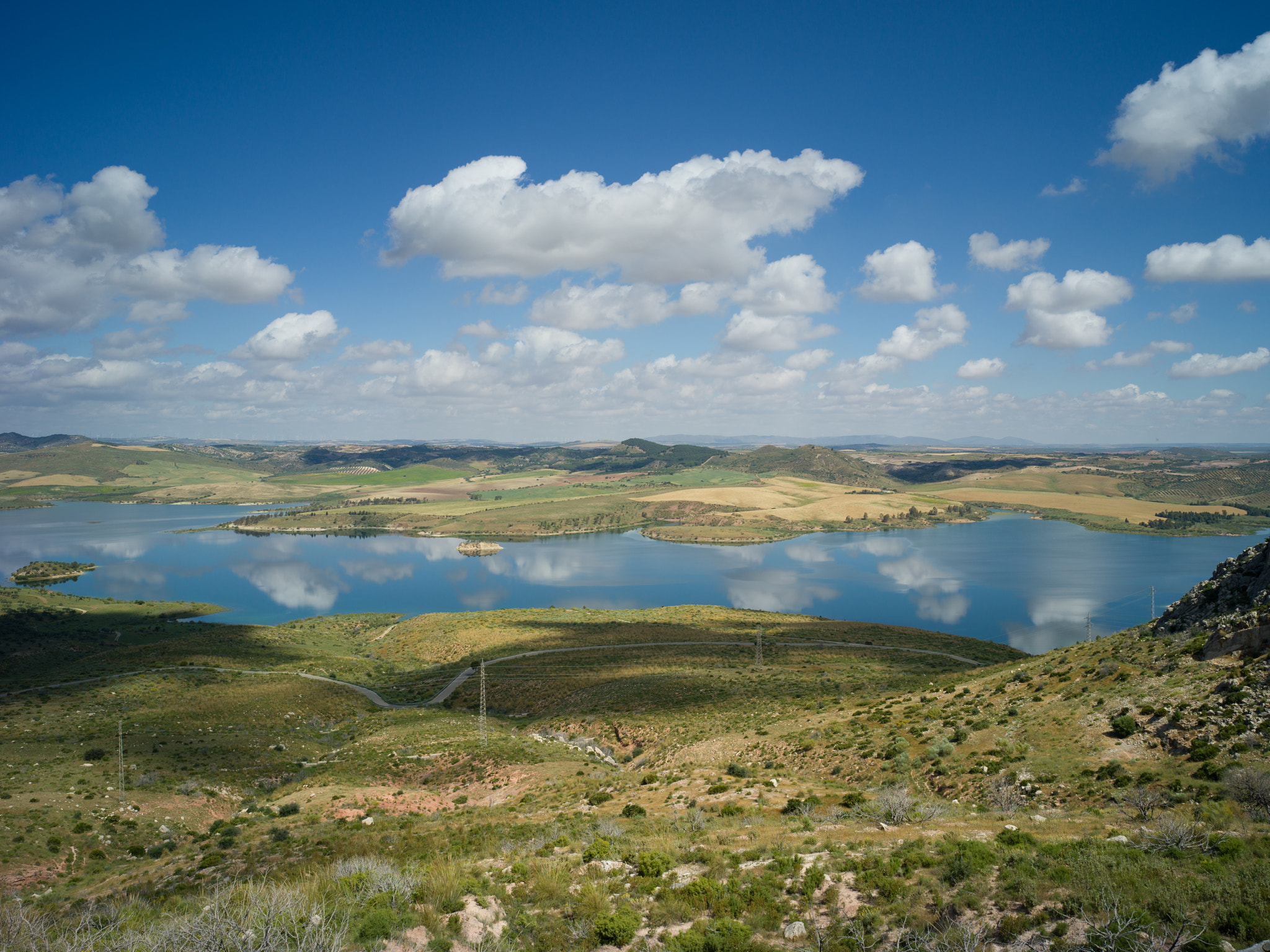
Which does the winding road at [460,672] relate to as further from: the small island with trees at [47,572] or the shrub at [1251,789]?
the small island with trees at [47,572]

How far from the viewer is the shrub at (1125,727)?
18297mm

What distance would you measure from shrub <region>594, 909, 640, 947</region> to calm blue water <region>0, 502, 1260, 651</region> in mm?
79076

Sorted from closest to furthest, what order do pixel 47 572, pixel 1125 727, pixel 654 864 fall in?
pixel 654 864 < pixel 1125 727 < pixel 47 572

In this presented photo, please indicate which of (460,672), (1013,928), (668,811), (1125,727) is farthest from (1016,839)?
(460,672)

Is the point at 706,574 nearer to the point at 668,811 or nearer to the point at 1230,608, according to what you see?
the point at 1230,608

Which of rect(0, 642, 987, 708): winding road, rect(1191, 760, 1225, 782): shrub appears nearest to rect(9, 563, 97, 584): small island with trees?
rect(0, 642, 987, 708): winding road

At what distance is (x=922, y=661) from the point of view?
49.6 metres

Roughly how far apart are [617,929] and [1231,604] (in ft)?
91.4

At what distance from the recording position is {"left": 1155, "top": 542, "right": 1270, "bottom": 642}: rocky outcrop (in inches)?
816

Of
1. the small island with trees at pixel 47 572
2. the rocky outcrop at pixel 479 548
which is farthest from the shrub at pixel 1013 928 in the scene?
the small island with trees at pixel 47 572

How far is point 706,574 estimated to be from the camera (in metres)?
132

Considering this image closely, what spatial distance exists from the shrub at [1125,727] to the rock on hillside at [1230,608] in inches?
203

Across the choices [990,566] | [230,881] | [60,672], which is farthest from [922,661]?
[990,566]

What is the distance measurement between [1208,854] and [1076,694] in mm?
14351
